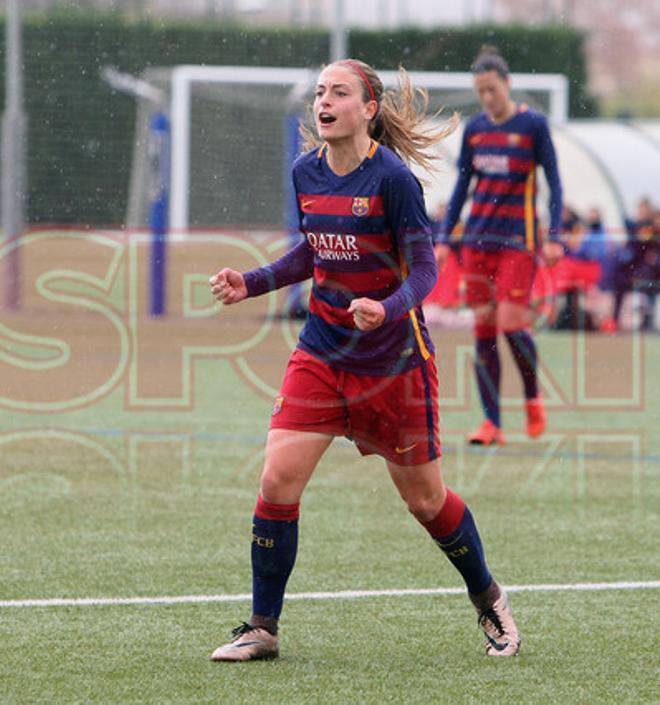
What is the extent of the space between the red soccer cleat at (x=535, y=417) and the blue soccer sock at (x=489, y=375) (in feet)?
0.68

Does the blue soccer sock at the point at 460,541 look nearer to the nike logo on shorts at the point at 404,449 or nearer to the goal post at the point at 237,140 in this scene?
the nike logo on shorts at the point at 404,449

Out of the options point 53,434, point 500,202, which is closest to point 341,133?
point 500,202

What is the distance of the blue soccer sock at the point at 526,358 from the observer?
10047 mm

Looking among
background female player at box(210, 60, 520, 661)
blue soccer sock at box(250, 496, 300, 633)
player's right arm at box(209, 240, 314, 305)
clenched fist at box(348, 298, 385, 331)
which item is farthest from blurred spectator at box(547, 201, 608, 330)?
clenched fist at box(348, 298, 385, 331)

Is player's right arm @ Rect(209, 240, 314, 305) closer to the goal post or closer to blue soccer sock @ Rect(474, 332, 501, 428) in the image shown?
blue soccer sock @ Rect(474, 332, 501, 428)

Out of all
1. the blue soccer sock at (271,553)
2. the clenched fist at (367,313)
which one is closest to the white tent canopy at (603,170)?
the blue soccer sock at (271,553)

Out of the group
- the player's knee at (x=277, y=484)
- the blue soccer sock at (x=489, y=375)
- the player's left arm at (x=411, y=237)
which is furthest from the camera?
the blue soccer sock at (x=489, y=375)

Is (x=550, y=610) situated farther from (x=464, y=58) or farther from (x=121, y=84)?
(x=464, y=58)

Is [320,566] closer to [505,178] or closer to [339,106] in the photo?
[339,106]

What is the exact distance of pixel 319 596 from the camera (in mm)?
6078

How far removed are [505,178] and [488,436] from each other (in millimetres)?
1564

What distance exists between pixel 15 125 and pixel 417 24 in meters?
12.8

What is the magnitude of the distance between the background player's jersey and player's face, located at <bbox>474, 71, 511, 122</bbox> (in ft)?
15.7

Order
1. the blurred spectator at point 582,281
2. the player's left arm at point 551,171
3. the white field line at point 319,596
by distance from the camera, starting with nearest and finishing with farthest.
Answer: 1. the white field line at point 319,596
2. the player's left arm at point 551,171
3. the blurred spectator at point 582,281
